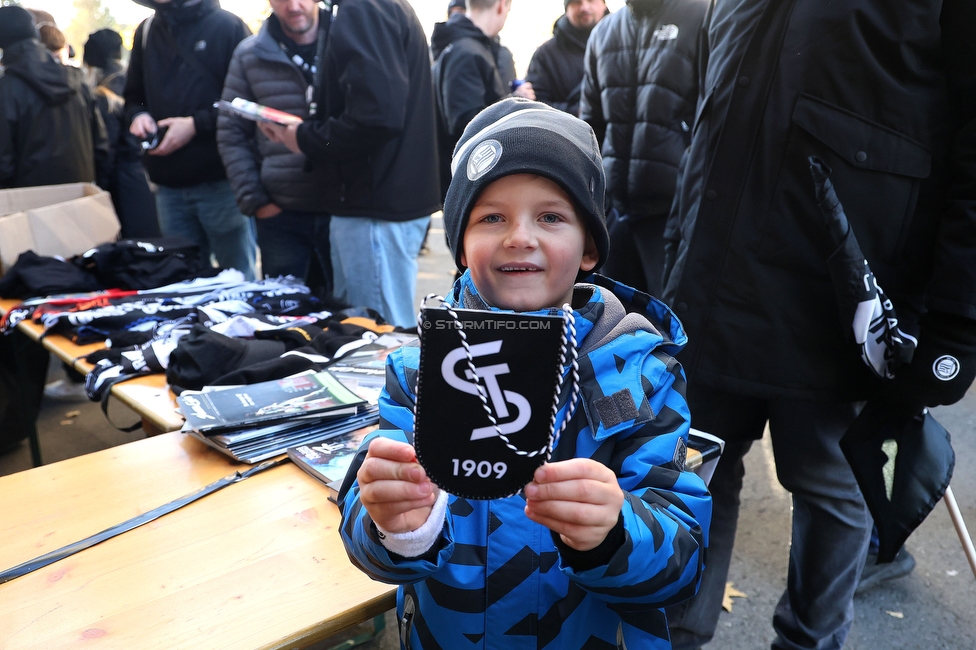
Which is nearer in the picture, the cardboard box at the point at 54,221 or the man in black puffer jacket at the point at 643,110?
the man in black puffer jacket at the point at 643,110

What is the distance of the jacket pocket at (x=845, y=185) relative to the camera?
1.46 meters

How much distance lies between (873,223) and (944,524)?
190 centimetres

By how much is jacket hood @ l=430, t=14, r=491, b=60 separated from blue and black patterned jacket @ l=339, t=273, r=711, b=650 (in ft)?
9.98

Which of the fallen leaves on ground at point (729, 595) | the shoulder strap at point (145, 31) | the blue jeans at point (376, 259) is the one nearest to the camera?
the fallen leaves on ground at point (729, 595)

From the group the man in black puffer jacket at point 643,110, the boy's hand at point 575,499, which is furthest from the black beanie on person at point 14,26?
the boy's hand at point 575,499

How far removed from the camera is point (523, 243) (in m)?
0.98

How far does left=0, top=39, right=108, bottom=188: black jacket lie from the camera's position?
3871mm

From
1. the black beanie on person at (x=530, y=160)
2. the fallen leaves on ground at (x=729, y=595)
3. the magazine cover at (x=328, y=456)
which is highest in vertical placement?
the black beanie on person at (x=530, y=160)

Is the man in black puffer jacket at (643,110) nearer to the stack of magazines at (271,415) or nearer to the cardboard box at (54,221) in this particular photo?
the stack of magazines at (271,415)

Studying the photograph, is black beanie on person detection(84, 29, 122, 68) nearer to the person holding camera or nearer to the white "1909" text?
the person holding camera

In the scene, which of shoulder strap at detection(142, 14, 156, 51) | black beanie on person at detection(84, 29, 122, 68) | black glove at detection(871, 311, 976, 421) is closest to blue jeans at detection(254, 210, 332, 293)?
shoulder strap at detection(142, 14, 156, 51)

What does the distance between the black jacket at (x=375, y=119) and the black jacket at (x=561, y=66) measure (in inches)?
53.6

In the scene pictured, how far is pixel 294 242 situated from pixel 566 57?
6.30ft

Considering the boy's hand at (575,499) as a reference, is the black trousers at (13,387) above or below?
below
